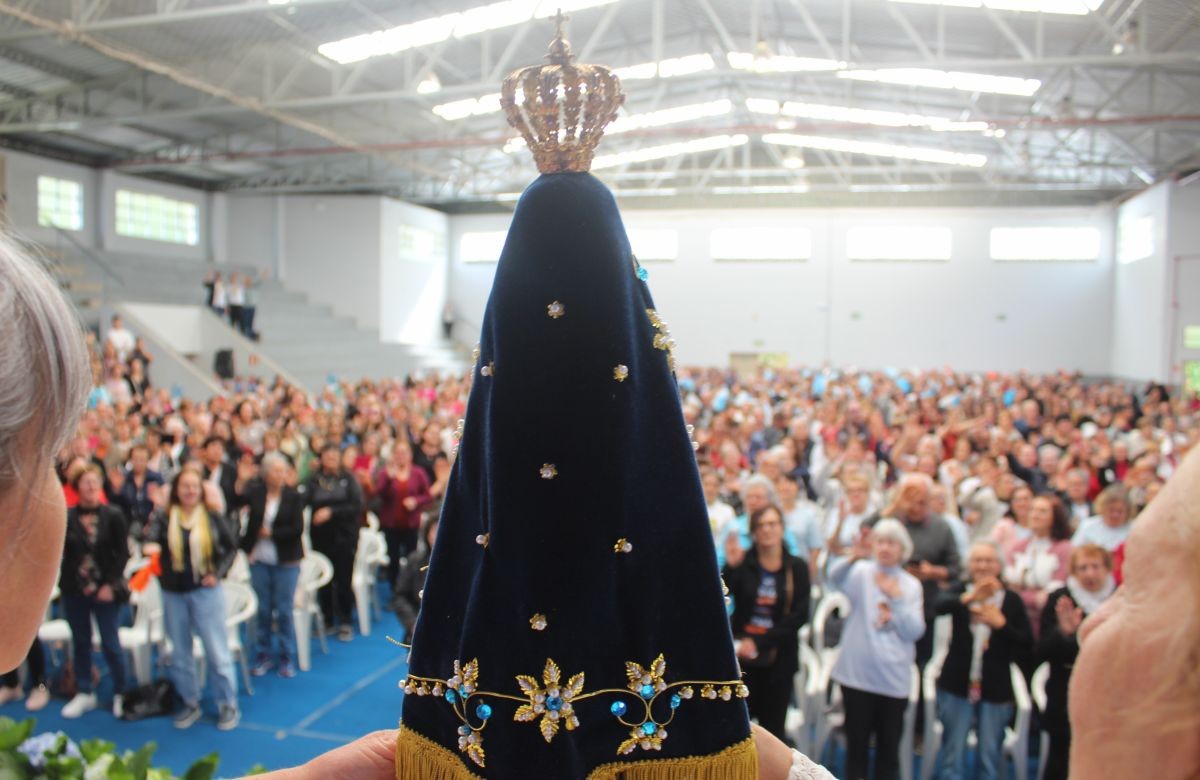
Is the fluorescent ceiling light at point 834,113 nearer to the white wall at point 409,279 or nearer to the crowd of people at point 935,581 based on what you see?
the crowd of people at point 935,581

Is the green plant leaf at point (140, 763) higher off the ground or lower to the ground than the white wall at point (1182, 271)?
lower

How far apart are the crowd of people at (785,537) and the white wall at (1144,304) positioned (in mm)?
8848

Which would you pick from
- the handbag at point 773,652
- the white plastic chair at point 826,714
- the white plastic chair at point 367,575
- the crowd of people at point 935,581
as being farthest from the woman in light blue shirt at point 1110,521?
the white plastic chair at point 367,575

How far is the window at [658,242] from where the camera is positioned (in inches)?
875

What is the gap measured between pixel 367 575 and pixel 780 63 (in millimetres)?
9396

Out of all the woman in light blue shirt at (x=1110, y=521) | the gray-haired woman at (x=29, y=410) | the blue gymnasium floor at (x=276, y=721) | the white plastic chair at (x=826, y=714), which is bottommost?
the blue gymnasium floor at (x=276, y=721)

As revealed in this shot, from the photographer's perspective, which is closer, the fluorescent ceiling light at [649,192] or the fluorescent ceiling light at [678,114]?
the fluorescent ceiling light at [678,114]

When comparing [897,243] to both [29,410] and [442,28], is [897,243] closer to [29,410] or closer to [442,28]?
[442,28]

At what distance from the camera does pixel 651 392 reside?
3.88ft

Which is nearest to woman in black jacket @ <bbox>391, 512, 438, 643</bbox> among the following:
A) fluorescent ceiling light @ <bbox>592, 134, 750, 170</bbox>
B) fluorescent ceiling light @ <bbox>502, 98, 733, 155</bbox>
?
fluorescent ceiling light @ <bbox>502, 98, 733, 155</bbox>

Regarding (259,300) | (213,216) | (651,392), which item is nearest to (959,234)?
(259,300)

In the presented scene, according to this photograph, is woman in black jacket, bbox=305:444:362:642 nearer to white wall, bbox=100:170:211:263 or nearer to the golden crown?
the golden crown

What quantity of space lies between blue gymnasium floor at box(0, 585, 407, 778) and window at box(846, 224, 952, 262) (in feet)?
59.2

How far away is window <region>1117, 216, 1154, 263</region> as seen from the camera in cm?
1766
